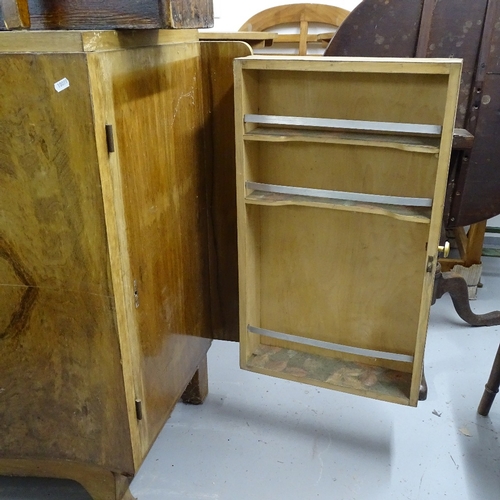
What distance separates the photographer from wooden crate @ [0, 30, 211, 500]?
938 mm

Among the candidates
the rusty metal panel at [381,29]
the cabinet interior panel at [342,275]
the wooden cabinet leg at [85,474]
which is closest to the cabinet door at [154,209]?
the wooden cabinet leg at [85,474]

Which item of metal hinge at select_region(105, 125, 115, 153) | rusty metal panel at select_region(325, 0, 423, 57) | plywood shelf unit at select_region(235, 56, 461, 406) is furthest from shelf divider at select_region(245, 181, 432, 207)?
rusty metal panel at select_region(325, 0, 423, 57)

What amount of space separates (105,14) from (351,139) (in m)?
0.60

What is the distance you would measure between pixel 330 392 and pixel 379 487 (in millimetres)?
409

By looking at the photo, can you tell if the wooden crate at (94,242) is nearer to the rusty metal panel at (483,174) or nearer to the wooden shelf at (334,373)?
the wooden shelf at (334,373)

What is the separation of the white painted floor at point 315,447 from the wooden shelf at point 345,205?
754 mm

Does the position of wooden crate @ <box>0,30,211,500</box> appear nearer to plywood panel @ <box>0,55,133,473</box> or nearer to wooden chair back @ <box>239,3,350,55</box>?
plywood panel @ <box>0,55,133,473</box>

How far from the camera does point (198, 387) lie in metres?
1.73

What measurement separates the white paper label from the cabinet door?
0.05 m

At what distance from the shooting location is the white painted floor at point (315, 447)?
4.76 feet

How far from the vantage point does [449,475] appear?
1485 millimetres

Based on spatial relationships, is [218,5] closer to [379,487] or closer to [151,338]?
[151,338]

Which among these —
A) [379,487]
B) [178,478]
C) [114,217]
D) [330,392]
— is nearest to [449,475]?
[379,487]

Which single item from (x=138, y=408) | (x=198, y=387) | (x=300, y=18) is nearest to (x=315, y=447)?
(x=198, y=387)
